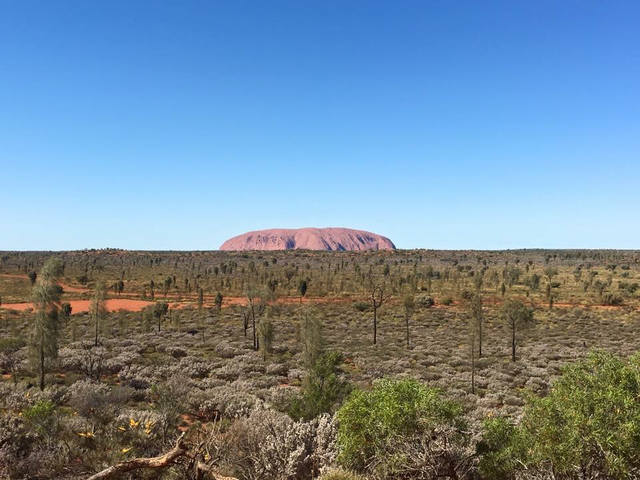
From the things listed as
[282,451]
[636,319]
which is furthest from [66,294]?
[636,319]

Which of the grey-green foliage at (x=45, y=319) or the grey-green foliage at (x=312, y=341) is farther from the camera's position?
the grey-green foliage at (x=312, y=341)

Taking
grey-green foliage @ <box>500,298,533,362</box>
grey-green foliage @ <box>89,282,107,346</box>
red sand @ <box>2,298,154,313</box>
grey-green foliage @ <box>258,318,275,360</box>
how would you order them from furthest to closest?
1. red sand @ <box>2,298,154,313</box>
2. grey-green foliage @ <box>500,298,533,362</box>
3. grey-green foliage @ <box>89,282,107,346</box>
4. grey-green foliage @ <box>258,318,275,360</box>

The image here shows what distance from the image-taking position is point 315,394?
15.0 m

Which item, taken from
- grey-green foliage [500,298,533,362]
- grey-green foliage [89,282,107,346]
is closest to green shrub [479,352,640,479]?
grey-green foliage [500,298,533,362]

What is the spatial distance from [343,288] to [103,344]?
54.9 m

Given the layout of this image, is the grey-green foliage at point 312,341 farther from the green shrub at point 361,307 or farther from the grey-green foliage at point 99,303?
the green shrub at point 361,307

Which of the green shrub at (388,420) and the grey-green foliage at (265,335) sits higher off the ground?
the green shrub at (388,420)

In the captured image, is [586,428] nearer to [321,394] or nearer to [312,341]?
[321,394]

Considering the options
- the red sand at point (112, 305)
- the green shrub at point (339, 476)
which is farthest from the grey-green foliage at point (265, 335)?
the red sand at point (112, 305)

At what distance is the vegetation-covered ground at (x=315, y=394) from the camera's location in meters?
9.08

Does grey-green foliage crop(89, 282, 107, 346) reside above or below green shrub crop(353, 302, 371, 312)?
above

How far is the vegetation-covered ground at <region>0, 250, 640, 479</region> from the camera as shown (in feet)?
29.8

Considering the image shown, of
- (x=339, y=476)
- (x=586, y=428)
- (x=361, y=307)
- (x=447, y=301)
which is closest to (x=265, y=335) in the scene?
(x=339, y=476)

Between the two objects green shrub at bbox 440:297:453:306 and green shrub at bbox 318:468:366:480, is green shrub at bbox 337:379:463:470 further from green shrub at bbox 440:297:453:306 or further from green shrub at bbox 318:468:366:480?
green shrub at bbox 440:297:453:306
